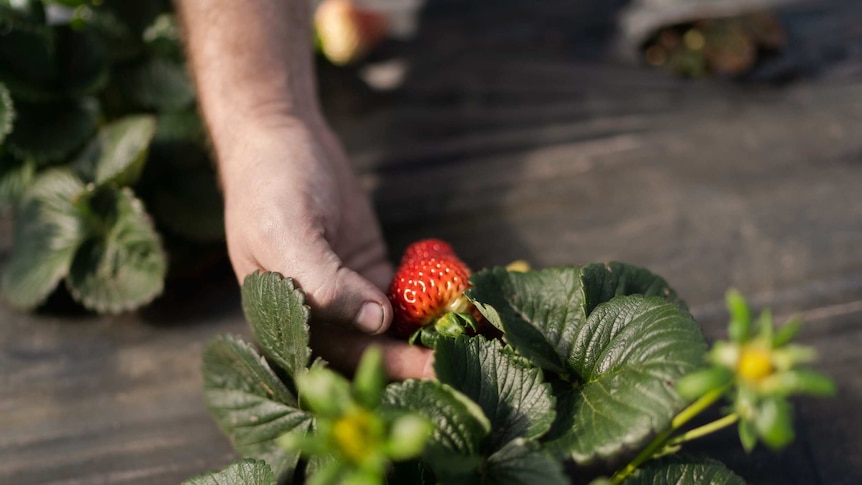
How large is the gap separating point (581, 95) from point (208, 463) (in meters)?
0.99

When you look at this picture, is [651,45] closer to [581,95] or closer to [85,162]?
[581,95]

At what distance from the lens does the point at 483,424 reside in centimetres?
59

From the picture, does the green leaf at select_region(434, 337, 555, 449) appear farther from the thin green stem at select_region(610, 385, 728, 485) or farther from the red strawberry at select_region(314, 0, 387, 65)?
the red strawberry at select_region(314, 0, 387, 65)

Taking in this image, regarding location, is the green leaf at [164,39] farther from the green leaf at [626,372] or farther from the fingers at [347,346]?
the green leaf at [626,372]

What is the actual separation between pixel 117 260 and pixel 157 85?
0.35m

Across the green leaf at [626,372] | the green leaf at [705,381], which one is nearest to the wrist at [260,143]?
the green leaf at [626,372]

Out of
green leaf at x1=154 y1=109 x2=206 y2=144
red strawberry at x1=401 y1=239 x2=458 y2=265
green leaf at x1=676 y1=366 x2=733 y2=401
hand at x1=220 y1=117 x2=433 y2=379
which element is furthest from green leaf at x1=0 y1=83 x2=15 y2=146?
green leaf at x1=676 y1=366 x2=733 y2=401

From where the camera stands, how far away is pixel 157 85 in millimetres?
1256

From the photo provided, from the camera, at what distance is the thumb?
744 mm

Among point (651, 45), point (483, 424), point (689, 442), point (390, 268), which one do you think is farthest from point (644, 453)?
point (651, 45)

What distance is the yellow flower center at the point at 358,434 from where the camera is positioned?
1.37ft

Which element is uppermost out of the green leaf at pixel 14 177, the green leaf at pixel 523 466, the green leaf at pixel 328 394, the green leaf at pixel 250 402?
the green leaf at pixel 328 394

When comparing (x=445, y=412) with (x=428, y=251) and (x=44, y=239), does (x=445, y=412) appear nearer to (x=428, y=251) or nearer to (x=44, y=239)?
(x=428, y=251)

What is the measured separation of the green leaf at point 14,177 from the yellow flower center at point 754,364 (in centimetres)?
113
